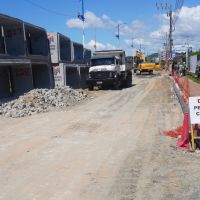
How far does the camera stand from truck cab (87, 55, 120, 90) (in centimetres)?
3431

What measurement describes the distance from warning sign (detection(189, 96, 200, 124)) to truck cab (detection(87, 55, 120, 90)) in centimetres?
2406

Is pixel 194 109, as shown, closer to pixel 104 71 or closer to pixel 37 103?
pixel 37 103

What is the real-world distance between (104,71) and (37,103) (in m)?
13.8

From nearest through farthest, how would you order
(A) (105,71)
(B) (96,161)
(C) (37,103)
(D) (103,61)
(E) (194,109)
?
(B) (96,161), (E) (194,109), (C) (37,103), (A) (105,71), (D) (103,61)

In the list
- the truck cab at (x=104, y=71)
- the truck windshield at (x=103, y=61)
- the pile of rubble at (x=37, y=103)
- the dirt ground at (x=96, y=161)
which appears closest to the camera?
the dirt ground at (x=96, y=161)

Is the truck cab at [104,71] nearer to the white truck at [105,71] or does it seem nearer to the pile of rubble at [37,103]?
the white truck at [105,71]

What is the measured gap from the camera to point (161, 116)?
55.0 feet

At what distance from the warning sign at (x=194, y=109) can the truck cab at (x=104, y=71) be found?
79.0ft

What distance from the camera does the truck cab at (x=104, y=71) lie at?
34.3m

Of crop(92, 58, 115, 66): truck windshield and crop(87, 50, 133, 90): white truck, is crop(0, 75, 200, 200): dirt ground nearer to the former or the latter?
crop(87, 50, 133, 90): white truck

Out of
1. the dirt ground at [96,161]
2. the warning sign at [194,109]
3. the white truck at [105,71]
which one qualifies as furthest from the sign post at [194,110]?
the white truck at [105,71]

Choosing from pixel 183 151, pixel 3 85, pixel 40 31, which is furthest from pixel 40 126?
pixel 40 31

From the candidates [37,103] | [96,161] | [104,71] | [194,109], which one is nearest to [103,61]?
[104,71]

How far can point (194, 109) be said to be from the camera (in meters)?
10.2
